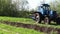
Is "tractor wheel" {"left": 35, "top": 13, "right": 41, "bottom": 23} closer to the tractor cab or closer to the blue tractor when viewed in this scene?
the blue tractor

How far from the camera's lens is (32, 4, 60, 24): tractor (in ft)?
81.1

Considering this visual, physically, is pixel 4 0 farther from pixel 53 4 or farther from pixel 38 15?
pixel 38 15

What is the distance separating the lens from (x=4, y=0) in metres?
52.0

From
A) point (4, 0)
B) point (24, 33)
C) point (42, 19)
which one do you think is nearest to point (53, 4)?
point (4, 0)

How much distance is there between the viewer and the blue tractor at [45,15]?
2470cm

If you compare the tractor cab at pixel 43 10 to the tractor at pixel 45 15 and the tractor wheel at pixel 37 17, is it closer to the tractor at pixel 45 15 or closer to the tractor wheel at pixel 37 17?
the tractor at pixel 45 15

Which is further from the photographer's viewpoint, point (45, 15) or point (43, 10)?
point (45, 15)

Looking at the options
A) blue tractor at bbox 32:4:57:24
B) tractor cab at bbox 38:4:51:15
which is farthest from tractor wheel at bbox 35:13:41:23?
tractor cab at bbox 38:4:51:15

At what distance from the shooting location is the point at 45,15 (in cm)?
2539

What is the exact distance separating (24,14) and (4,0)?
689 cm

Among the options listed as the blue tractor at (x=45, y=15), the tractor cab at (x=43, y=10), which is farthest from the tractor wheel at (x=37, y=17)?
the tractor cab at (x=43, y=10)

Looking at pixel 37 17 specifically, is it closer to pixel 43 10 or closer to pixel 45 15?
pixel 45 15

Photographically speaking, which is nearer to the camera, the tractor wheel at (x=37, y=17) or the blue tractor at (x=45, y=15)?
the blue tractor at (x=45, y=15)

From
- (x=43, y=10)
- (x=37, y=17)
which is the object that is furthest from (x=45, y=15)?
(x=37, y=17)
